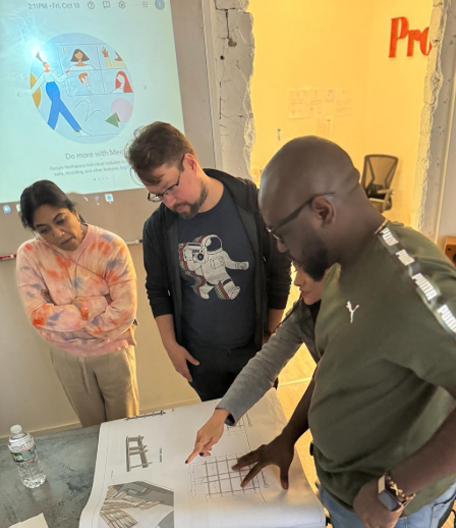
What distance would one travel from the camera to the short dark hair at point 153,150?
1.05m

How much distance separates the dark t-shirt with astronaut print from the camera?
3.97ft

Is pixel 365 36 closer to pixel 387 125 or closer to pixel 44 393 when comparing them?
pixel 387 125

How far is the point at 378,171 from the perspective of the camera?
4.38 m

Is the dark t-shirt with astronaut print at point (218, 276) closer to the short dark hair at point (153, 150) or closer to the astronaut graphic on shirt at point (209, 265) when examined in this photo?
the astronaut graphic on shirt at point (209, 265)

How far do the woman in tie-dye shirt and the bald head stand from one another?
0.81 meters

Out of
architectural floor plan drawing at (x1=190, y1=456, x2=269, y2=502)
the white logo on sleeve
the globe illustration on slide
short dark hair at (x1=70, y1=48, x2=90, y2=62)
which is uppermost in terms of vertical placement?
short dark hair at (x1=70, y1=48, x2=90, y2=62)

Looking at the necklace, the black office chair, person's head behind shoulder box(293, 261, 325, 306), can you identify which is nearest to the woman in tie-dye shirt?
person's head behind shoulder box(293, 261, 325, 306)

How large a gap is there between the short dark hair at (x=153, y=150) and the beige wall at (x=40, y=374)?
755mm

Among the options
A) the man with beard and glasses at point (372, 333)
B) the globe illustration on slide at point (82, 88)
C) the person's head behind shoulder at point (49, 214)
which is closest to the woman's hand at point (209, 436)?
the man with beard and glasses at point (372, 333)

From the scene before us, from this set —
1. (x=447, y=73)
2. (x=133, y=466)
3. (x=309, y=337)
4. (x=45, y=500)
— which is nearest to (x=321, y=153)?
(x=309, y=337)

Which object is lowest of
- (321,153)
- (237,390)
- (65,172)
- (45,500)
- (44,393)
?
(44,393)

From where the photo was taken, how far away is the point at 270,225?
63 centimetres

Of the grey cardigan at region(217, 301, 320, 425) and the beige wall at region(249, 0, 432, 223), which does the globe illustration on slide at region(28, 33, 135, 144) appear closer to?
the grey cardigan at region(217, 301, 320, 425)

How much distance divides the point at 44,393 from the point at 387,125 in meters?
4.23
